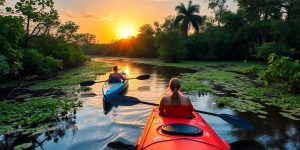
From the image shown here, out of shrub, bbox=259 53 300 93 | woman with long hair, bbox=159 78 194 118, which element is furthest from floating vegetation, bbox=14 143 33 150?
shrub, bbox=259 53 300 93

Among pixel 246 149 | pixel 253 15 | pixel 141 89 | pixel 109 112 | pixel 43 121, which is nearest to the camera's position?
pixel 246 149

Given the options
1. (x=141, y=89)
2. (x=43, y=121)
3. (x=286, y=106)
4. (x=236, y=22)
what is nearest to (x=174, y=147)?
(x=43, y=121)

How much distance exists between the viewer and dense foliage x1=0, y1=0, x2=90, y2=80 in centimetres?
1034

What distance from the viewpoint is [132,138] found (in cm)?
753

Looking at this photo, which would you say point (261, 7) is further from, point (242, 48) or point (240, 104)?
point (240, 104)

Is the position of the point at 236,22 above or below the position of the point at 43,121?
above

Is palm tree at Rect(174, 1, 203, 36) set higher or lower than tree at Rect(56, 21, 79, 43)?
higher

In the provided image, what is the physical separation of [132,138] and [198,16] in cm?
4612

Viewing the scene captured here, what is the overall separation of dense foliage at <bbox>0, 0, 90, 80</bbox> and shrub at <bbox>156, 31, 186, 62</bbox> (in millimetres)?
14580

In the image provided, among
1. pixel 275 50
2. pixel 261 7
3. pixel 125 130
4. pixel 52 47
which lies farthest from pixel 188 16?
pixel 125 130

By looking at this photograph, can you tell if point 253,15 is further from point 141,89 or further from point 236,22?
point 141,89

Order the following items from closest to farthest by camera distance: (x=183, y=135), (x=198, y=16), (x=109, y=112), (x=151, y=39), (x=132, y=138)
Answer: (x=183, y=135), (x=132, y=138), (x=109, y=112), (x=198, y=16), (x=151, y=39)

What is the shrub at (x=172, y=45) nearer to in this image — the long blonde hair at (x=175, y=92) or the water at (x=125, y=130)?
the water at (x=125, y=130)

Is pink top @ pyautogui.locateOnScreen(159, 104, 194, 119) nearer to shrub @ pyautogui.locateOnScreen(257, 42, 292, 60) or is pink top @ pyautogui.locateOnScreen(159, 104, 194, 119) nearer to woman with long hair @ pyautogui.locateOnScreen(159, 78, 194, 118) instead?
woman with long hair @ pyautogui.locateOnScreen(159, 78, 194, 118)
